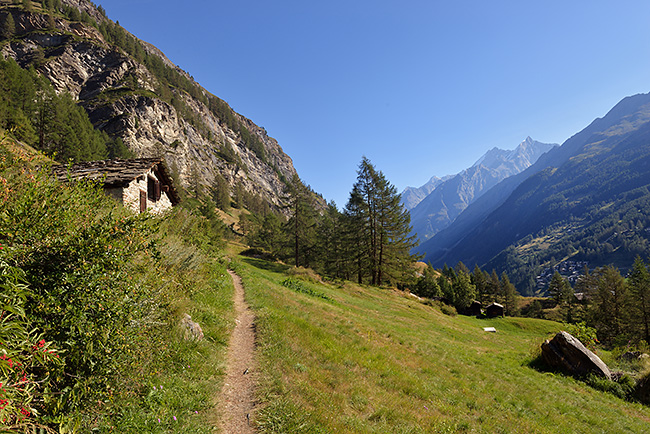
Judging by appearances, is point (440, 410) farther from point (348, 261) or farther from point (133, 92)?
point (133, 92)

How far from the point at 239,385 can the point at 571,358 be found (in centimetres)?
1752

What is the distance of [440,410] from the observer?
285 inches

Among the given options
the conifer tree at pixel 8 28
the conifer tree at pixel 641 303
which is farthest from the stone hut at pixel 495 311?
the conifer tree at pixel 8 28

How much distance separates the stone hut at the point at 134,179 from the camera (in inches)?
614

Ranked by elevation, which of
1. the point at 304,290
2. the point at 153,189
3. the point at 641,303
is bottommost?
the point at 641,303

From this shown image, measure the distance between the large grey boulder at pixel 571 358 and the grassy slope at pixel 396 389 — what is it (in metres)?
1.07

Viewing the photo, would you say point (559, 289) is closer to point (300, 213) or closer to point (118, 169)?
point (300, 213)

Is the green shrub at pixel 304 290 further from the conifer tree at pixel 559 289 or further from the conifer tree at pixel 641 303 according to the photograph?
the conifer tree at pixel 559 289

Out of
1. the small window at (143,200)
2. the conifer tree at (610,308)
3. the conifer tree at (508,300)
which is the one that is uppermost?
the small window at (143,200)

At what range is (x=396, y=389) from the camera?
761 cm

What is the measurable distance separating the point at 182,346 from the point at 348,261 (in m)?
37.0

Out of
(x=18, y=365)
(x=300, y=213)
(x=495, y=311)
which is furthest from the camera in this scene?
(x=495, y=311)

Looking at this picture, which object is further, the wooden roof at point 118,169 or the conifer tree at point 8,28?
the conifer tree at point 8,28

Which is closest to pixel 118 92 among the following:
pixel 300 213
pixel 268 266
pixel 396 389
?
pixel 300 213
